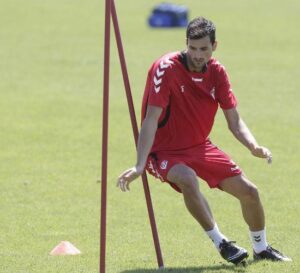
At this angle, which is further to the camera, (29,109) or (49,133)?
(29,109)

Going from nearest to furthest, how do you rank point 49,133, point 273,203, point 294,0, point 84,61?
point 273,203 < point 49,133 < point 84,61 < point 294,0

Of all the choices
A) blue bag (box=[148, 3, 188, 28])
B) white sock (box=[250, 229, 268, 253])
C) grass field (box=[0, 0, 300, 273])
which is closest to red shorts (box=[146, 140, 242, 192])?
white sock (box=[250, 229, 268, 253])

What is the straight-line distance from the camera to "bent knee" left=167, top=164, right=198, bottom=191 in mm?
9211

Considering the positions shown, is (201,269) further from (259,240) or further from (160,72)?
(160,72)

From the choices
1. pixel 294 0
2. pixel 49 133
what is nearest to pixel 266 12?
pixel 294 0

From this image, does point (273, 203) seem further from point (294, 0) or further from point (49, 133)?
point (294, 0)

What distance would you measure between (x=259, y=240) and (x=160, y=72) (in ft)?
6.15

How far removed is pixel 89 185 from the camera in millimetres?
14086

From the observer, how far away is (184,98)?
9578mm

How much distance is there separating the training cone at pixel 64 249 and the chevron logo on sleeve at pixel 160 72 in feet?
6.90

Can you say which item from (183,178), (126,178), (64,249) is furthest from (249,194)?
(64,249)

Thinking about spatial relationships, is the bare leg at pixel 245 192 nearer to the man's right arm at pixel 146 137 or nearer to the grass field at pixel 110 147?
the grass field at pixel 110 147

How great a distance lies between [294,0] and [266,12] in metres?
4.11

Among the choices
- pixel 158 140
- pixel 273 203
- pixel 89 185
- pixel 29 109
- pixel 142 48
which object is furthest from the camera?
pixel 142 48
